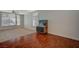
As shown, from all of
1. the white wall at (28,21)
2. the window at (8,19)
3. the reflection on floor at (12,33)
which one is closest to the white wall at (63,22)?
the white wall at (28,21)

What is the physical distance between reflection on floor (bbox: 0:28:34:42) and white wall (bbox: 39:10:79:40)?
1.52 feet

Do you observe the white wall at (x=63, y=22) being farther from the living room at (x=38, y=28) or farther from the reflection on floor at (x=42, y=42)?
the reflection on floor at (x=42, y=42)

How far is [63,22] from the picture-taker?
223cm

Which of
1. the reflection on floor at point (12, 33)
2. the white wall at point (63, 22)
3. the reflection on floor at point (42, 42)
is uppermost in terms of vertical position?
the white wall at point (63, 22)

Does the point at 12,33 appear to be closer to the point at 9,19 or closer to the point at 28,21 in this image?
the point at 9,19

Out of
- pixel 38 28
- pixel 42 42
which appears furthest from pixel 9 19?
pixel 42 42

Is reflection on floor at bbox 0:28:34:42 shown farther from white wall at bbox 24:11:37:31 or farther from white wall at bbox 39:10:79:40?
white wall at bbox 39:10:79:40

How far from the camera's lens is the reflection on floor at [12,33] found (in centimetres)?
221

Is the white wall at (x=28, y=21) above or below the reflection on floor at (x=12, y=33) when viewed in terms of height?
above

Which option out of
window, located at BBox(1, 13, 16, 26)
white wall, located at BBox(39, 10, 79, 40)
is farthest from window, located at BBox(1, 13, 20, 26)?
white wall, located at BBox(39, 10, 79, 40)

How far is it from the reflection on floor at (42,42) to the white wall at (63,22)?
0.35 ft

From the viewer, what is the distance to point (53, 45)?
7.39ft
